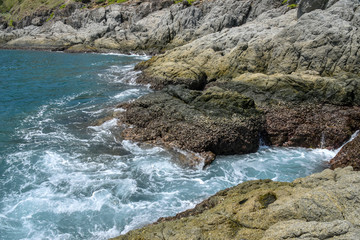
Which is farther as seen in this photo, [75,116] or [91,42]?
[91,42]

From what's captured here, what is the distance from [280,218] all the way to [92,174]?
10318 mm

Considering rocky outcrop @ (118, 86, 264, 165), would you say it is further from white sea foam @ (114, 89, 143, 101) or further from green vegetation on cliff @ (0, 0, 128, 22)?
green vegetation on cliff @ (0, 0, 128, 22)

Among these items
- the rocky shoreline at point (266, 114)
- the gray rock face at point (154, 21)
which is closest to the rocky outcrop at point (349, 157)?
the rocky shoreline at point (266, 114)

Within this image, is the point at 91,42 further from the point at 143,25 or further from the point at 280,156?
the point at 280,156

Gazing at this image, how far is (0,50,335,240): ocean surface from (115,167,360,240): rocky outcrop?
4.05 metres

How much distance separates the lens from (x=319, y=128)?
17.5m

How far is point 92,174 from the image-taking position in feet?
45.6

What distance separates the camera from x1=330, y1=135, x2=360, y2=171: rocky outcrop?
1352 cm

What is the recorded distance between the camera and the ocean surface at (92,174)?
10.9 meters

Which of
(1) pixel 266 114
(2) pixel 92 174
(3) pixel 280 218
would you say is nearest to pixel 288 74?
(1) pixel 266 114

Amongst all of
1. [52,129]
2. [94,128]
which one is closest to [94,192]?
[94,128]

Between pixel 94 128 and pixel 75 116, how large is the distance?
3.74 metres

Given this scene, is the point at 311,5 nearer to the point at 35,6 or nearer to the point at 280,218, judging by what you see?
the point at 280,218

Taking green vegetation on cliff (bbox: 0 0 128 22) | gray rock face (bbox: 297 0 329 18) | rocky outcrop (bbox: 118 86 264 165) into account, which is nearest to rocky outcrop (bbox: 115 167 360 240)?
rocky outcrop (bbox: 118 86 264 165)
